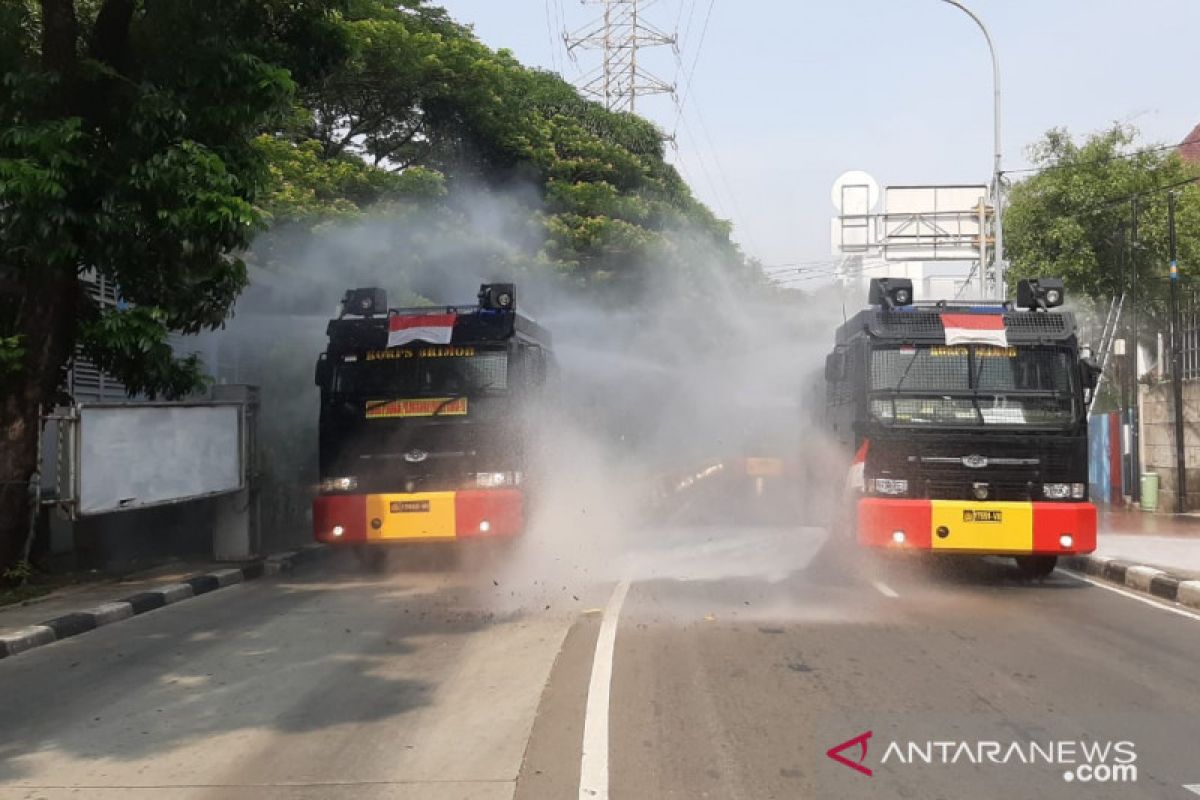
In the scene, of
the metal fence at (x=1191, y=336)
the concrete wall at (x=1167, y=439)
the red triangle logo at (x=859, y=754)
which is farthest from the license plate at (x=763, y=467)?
the red triangle logo at (x=859, y=754)

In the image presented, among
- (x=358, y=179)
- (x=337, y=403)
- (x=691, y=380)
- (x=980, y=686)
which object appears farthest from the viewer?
(x=691, y=380)

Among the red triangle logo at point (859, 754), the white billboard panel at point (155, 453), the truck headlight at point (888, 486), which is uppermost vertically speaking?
the white billboard panel at point (155, 453)

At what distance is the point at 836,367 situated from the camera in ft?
36.0

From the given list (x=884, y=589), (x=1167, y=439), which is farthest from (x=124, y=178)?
(x=1167, y=439)

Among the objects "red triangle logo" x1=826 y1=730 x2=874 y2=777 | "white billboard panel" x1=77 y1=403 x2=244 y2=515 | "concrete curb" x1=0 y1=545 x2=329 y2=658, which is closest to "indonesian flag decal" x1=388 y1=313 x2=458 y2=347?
"white billboard panel" x1=77 y1=403 x2=244 y2=515

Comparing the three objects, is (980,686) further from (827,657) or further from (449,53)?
(449,53)

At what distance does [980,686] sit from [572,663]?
2557 millimetres

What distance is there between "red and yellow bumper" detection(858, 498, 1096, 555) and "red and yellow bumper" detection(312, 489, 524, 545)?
3.86 meters

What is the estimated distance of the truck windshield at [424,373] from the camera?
1102cm

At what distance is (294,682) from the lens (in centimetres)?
646

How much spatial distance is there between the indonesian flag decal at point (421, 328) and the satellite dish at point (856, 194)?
2749 centimetres

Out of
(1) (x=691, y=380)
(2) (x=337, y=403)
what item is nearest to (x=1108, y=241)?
(1) (x=691, y=380)

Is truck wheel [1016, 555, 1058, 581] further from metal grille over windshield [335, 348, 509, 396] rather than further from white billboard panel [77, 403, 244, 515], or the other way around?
white billboard panel [77, 403, 244, 515]

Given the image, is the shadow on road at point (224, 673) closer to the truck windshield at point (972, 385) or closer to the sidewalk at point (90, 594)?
the sidewalk at point (90, 594)
